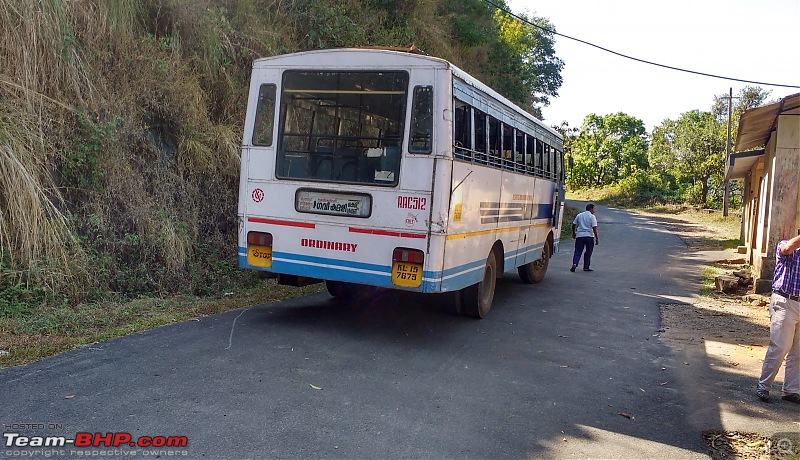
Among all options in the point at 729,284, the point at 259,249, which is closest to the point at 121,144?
the point at 259,249

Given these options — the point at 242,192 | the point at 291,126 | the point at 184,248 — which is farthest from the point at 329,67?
the point at 184,248

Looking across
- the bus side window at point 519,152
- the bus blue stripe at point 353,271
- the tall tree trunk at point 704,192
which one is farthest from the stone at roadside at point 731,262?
the tall tree trunk at point 704,192

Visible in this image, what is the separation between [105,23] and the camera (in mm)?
9047

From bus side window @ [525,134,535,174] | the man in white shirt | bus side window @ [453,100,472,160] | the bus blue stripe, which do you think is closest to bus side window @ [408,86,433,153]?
bus side window @ [453,100,472,160]

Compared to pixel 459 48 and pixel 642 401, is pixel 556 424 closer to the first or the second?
pixel 642 401

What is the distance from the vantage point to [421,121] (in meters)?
6.42

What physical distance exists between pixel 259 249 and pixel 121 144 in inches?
138

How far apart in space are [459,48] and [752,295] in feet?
42.3

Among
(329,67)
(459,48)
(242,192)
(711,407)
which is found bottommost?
(711,407)

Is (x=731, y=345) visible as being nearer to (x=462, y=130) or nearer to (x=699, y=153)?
(x=462, y=130)

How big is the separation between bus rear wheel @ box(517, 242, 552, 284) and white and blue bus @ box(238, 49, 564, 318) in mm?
4622

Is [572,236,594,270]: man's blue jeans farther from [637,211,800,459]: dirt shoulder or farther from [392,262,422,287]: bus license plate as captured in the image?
[392,262,422,287]: bus license plate

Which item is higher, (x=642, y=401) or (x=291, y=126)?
(x=291, y=126)

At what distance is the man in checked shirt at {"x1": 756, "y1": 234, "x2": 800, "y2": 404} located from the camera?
5.52 meters
